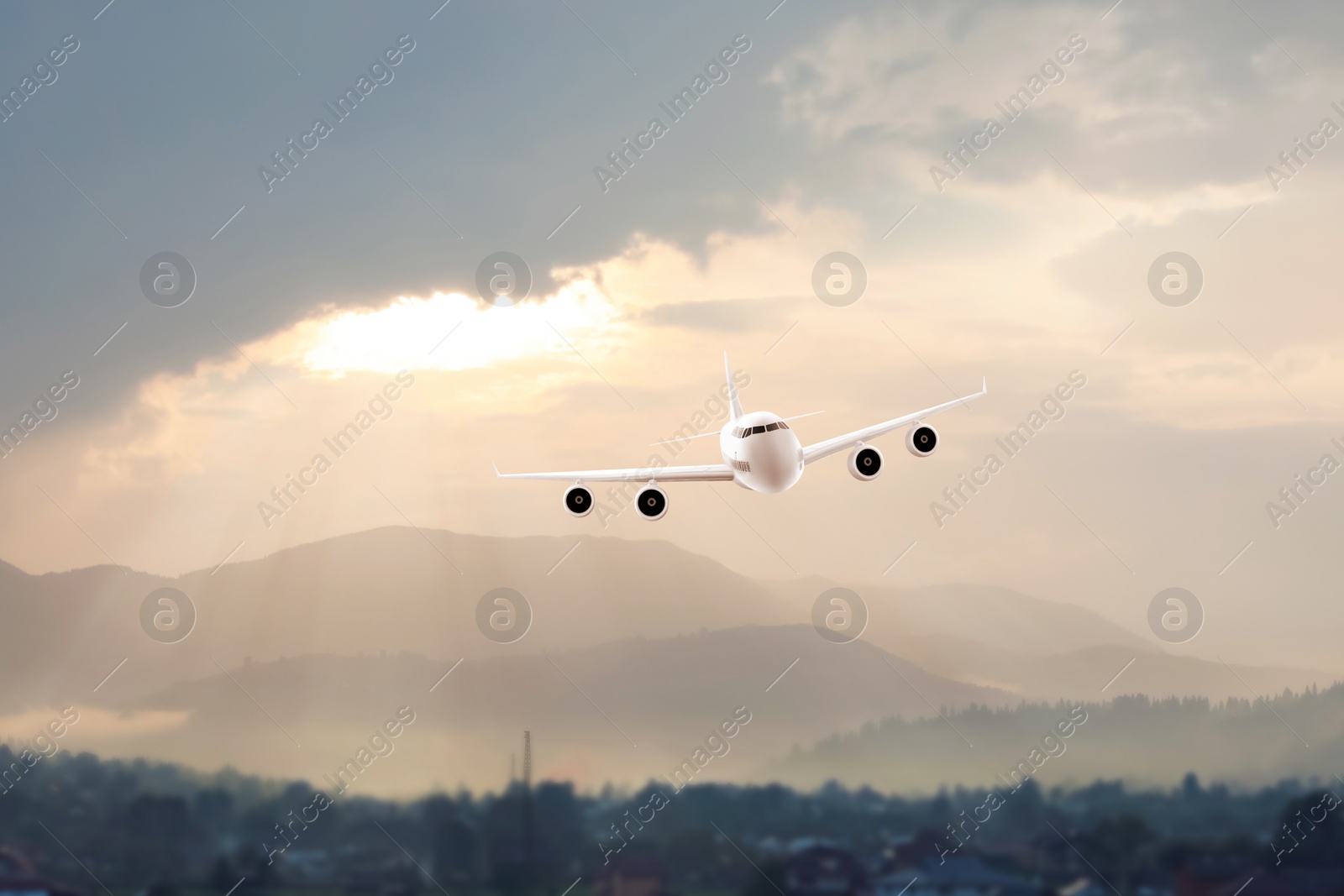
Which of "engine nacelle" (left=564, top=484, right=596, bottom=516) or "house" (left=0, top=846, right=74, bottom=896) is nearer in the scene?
"engine nacelle" (left=564, top=484, right=596, bottom=516)

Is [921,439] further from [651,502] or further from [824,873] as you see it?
[824,873]

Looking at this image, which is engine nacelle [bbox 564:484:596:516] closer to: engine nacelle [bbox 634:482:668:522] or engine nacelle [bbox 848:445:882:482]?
engine nacelle [bbox 634:482:668:522]

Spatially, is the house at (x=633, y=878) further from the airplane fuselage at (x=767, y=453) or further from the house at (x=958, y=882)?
the airplane fuselage at (x=767, y=453)

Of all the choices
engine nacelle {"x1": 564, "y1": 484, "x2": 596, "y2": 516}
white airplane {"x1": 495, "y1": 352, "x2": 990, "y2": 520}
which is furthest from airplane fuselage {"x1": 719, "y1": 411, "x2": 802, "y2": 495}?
engine nacelle {"x1": 564, "y1": 484, "x2": 596, "y2": 516}

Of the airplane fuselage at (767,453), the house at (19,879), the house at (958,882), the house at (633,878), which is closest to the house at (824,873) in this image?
the house at (958,882)

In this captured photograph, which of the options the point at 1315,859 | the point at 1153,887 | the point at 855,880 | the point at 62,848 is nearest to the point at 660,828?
the point at 855,880
